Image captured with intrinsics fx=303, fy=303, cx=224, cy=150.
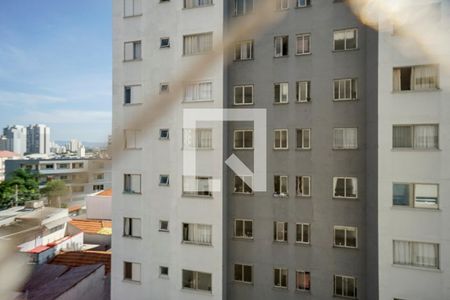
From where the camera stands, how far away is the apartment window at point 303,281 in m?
10.9

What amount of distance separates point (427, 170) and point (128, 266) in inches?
452

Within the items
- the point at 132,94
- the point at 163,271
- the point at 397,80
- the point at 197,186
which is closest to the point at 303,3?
the point at 397,80

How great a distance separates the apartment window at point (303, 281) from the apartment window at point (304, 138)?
4.53 metres

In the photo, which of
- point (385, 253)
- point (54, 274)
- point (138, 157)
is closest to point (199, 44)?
point (138, 157)

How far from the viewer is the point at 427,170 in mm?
9320

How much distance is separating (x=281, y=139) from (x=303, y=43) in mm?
3559

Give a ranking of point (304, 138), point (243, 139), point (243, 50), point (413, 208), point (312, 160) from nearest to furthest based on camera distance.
Answer: point (413, 208) < point (312, 160) < point (304, 138) < point (243, 139) < point (243, 50)

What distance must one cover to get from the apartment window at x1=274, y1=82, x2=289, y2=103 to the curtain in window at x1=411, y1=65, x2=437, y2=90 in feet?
13.1

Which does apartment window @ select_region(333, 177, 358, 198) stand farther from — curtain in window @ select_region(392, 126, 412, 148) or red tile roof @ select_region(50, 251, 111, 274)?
red tile roof @ select_region(50, 251, 111, 274)

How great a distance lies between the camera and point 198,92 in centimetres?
1176

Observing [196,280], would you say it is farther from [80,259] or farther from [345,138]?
[80,259]

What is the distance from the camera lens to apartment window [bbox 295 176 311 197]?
11.0 metres

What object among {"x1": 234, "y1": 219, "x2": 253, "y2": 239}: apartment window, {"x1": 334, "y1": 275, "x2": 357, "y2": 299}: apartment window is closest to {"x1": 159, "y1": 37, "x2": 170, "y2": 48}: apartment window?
{"x1": 234, "y1": 219, "x2": 253, "y2": 239}: apartment window

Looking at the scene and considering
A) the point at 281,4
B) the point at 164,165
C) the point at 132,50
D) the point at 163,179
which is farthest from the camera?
the point at 132,50
